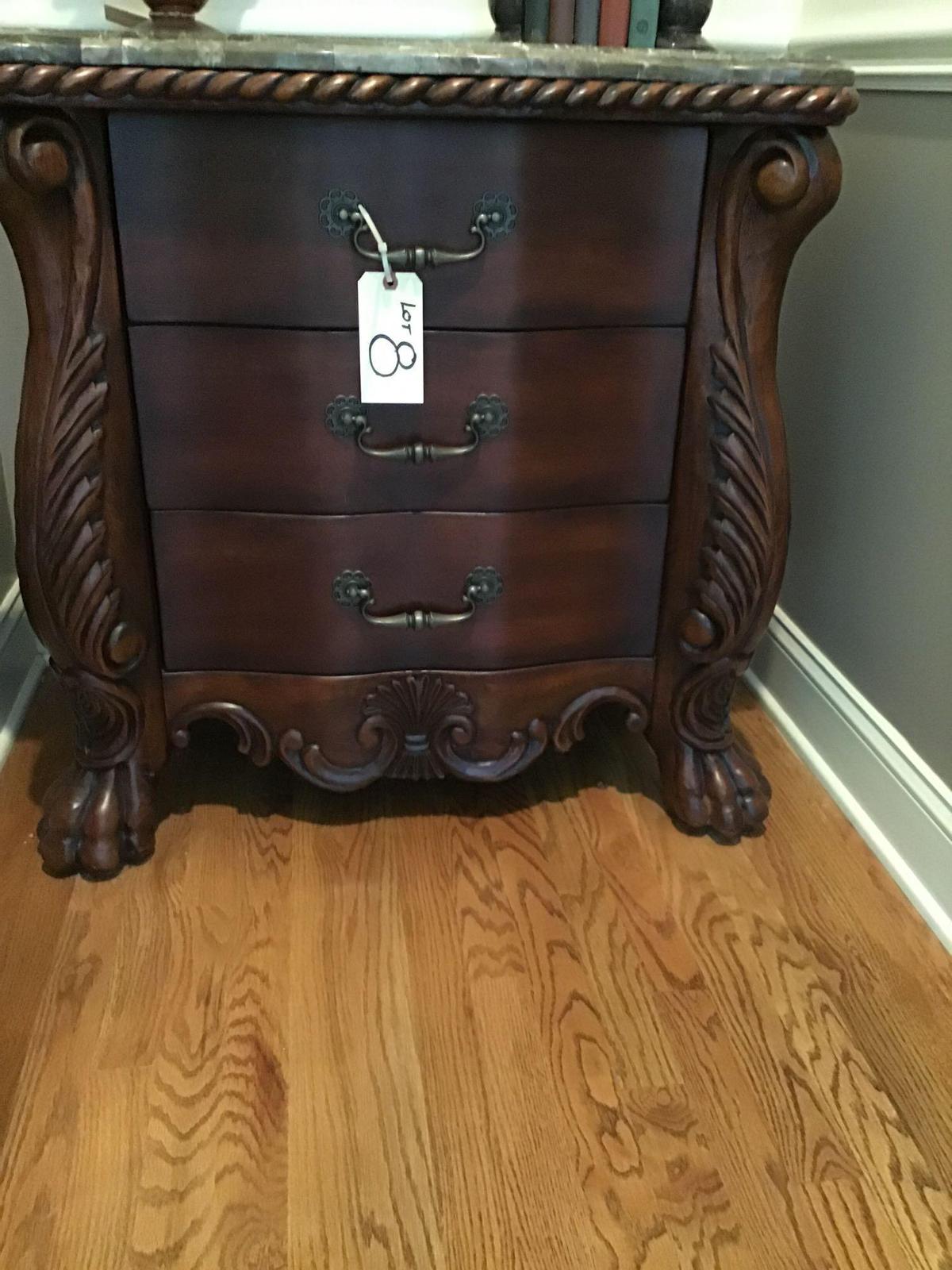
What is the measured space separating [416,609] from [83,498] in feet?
1.07

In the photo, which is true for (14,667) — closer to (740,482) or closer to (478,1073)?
(478,1073)

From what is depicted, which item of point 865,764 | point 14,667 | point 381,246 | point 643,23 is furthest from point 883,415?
point 14,667

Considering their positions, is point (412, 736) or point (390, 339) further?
point (412, 736)

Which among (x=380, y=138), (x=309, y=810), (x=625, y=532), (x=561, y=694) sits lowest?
(x=309, y=810)

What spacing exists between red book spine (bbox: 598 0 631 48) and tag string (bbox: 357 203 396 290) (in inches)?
17.3

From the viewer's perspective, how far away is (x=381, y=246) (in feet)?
2.93

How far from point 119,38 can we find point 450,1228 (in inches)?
36.2

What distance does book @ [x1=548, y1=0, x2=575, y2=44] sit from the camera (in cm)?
115

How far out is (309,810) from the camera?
1.23 m

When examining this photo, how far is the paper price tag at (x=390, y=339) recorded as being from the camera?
916 mm

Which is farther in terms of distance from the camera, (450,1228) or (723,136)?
(723,136)

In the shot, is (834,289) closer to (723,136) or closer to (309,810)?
(723,136)

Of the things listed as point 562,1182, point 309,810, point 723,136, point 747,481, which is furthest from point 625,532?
point 562,1182

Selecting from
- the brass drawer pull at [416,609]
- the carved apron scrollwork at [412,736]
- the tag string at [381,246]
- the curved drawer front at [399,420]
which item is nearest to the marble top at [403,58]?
the tag string at [381,246]
